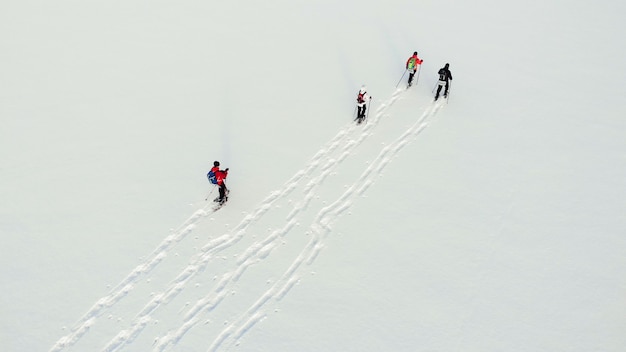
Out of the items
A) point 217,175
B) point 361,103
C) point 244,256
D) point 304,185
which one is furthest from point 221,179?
point 361,103

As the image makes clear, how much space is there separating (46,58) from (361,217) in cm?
1356

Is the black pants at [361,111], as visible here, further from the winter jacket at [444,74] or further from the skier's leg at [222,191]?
the skier's leg at [222,191]

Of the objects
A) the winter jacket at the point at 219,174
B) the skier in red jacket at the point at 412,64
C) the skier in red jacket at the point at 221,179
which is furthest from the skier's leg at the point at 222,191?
the skier in red jacket at the point at 412,64

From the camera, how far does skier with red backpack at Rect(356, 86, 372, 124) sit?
12.8 metres

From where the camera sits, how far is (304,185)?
1162cm

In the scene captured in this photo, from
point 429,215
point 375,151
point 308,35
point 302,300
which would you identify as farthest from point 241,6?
point 302,300

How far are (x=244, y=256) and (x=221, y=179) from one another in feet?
6.40

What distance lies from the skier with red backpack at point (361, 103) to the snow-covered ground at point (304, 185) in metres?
0.36

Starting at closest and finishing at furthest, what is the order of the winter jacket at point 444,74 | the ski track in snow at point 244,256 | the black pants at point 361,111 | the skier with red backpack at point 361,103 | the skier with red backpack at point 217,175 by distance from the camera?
the ski track in snow at point 244,256 → the skier with red backpack at point 217,175 → the skier with red backpack at point 361,103 → the black pants at point 361,111 → the winter jacket at point 444,74

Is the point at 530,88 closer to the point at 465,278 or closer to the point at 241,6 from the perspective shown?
the point at 465,278

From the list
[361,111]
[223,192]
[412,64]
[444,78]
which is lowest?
[223,192]

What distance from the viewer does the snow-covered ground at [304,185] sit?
9.03 m

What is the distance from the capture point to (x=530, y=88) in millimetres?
15484

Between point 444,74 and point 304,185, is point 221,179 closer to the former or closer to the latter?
point 304,185
